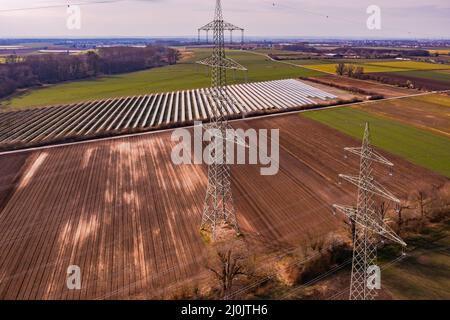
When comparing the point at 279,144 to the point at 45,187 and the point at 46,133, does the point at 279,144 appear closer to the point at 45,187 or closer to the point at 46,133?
the point at 45,187

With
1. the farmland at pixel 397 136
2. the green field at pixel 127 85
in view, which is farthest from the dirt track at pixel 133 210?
the green field at pixel 127 85

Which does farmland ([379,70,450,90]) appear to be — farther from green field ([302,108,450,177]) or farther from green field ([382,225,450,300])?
green field ([382,225,450,300])

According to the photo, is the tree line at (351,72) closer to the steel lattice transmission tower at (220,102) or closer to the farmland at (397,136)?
the farmland at (397,136)

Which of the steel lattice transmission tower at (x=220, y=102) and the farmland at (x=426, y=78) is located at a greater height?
the farmland at (x=426, y=78)

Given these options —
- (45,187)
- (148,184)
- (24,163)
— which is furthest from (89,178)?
(24,163)

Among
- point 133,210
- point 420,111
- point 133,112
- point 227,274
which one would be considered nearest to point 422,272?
point 227,274
